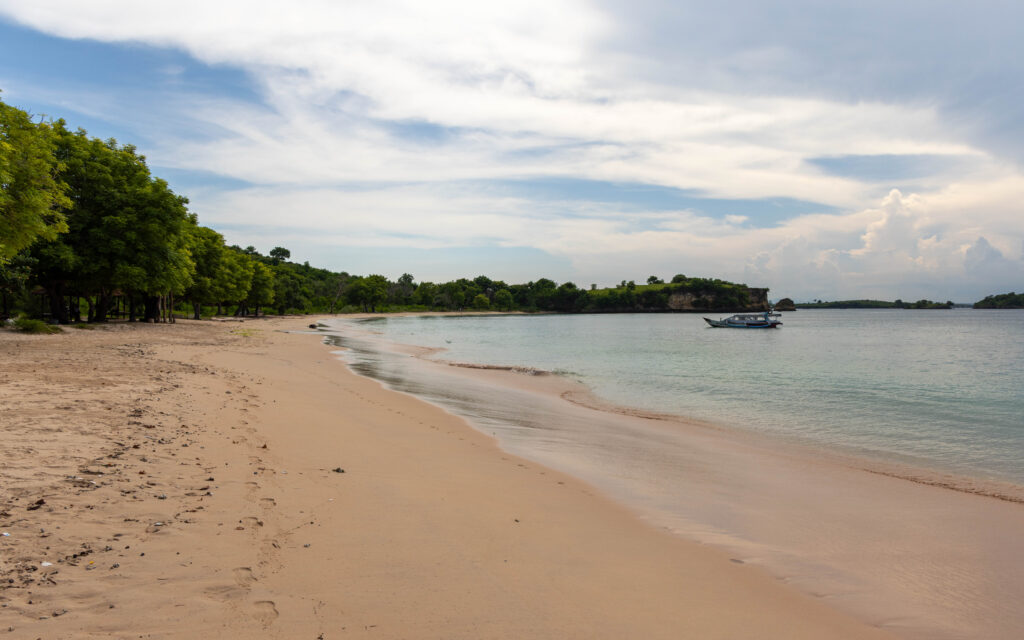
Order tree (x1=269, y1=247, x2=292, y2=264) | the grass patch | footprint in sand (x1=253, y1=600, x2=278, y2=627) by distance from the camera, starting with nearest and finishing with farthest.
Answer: footprint in sand (x1=253, y1=600, x2=278, y2=627) < the grass patch < tree (x1=269, y1=247, x2=292, y2=264)

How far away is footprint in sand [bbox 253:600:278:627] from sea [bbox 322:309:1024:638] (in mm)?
4611

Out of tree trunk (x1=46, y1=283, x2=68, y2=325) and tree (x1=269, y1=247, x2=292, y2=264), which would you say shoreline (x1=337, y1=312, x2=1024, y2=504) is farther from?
tree (x1=269, y1=247, x2=292, y2=264)

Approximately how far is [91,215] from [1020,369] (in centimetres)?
5544

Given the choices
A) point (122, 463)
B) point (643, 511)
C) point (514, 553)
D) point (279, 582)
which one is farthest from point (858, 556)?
point (122, 463)

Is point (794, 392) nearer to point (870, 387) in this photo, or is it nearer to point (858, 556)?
point (870, 387)

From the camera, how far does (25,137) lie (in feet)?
66.2

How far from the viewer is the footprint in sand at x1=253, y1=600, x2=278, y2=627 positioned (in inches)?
139

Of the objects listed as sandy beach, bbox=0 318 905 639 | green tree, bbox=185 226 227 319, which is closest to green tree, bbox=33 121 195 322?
green tree, bbox=185 226 227 319

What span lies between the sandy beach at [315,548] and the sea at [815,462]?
796mm

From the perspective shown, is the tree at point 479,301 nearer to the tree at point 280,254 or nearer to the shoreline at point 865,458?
the tree at point 280,254

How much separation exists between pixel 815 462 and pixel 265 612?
10.8 meters

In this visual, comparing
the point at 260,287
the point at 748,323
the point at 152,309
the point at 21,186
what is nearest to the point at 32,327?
the point at 21,186

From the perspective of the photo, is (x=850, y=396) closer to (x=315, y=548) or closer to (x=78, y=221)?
(x=315, y=548)

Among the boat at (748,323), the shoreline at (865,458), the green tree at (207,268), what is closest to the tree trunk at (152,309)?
the green tree at (207,268)
